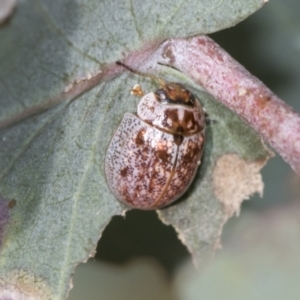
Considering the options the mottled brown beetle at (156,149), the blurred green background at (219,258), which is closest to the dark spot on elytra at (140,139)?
the mottled brown beetle at (156,149)

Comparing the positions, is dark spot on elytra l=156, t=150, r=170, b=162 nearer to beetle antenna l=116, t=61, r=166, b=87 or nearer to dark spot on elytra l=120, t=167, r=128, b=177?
dark spot on elytra l=120, t=167, r=128, b=177

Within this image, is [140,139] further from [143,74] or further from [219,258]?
[219,258]

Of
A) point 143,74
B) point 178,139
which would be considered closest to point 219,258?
point 178,139

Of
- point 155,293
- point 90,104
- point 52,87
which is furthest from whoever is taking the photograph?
point 155,293

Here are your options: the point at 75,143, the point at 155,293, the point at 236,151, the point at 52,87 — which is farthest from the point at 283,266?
the point at 52,87

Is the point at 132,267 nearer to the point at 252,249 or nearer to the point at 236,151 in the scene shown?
the point at 252,249
